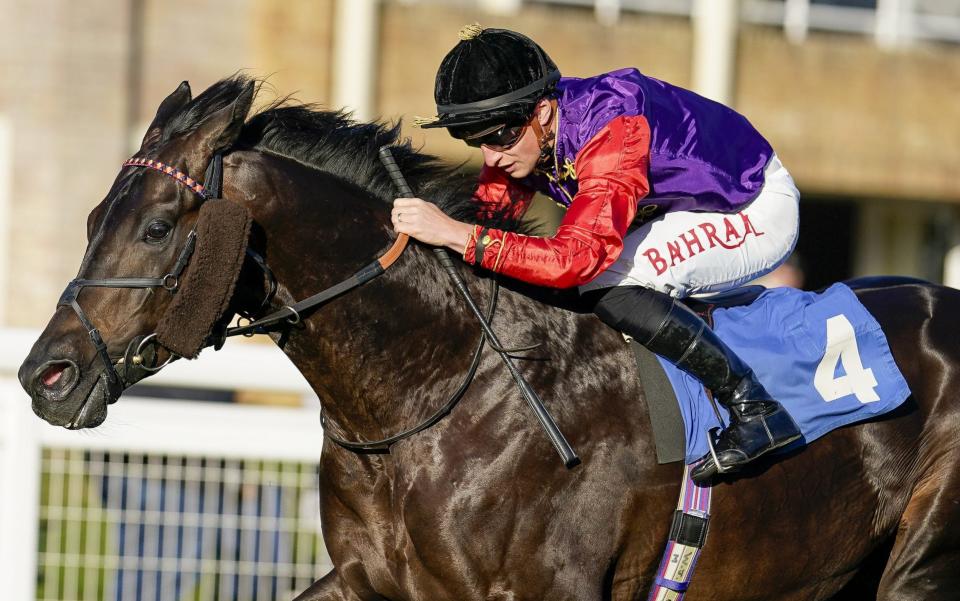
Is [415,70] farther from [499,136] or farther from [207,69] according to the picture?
[499,136]

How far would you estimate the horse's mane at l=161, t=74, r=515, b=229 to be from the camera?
124 inches

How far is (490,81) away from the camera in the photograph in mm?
3195

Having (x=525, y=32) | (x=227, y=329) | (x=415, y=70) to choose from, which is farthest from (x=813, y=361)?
(x=525, y=32)

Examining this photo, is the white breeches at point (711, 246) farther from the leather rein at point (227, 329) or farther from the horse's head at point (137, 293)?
the horse's head at point (137, 293)

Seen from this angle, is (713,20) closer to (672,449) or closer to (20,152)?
(20,152)

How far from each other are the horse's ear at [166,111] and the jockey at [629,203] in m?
0.60

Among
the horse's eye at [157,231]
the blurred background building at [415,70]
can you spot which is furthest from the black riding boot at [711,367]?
the blurred background building at [415,70]

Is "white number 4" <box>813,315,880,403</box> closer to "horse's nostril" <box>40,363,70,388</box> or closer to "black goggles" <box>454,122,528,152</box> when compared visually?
"black goggles" <box>454,122,528,152</box>

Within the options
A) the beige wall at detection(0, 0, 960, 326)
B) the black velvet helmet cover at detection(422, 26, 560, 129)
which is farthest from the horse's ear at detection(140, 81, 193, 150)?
the beige wall at detection(0, 0, 960, 326)

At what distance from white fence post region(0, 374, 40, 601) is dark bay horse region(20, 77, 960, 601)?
76.2 inches

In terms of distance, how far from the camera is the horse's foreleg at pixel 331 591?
3381 millimetres

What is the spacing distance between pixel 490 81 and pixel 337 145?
43 cm

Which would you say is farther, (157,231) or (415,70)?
(415,70)

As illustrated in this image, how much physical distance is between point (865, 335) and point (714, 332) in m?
0.45
